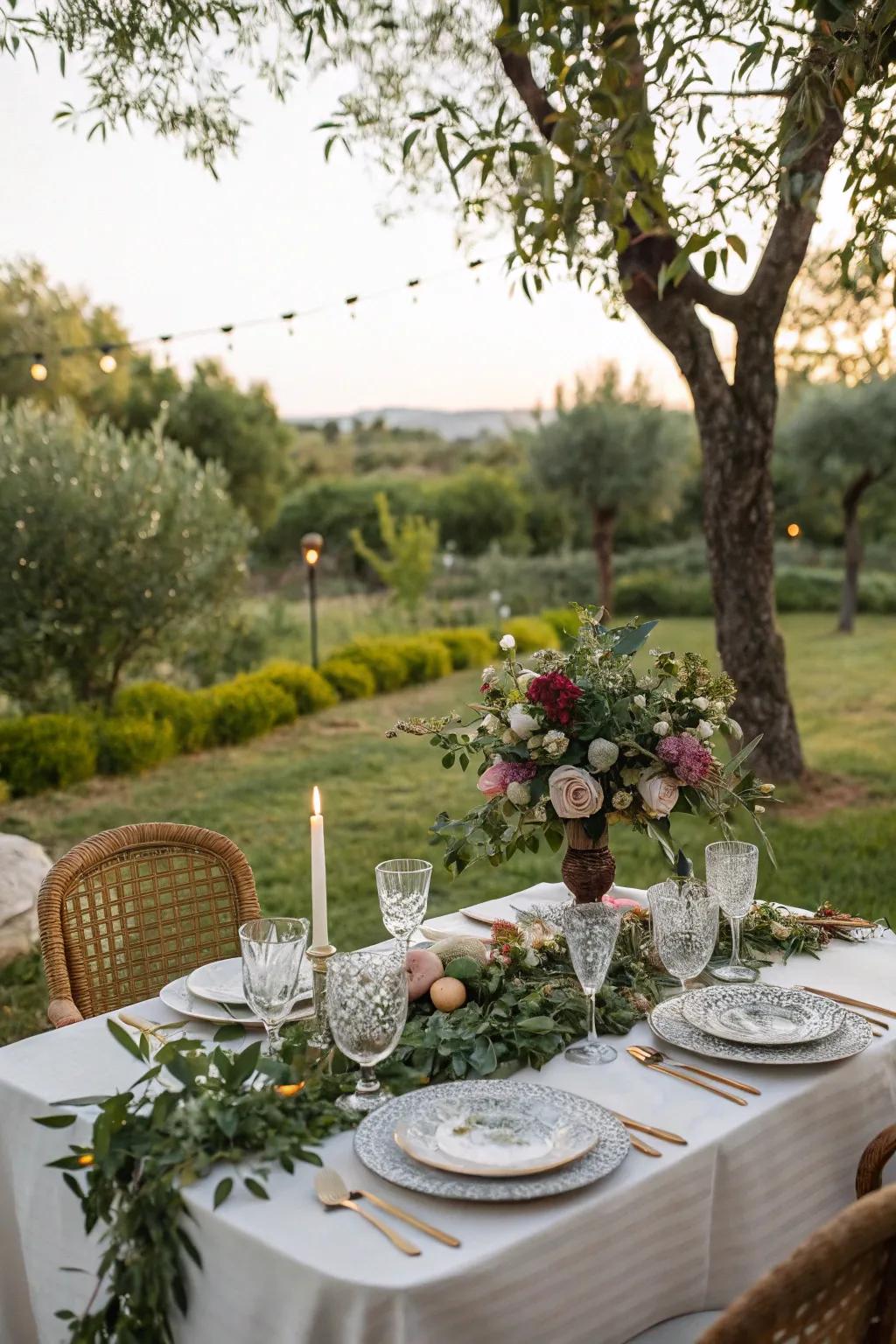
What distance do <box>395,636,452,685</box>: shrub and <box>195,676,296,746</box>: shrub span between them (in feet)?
7.83

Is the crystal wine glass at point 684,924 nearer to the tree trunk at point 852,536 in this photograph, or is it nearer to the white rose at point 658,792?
the white rose at point 658,792

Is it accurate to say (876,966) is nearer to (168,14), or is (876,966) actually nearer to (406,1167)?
(406,1167)

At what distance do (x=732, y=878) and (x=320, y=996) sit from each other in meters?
0.79


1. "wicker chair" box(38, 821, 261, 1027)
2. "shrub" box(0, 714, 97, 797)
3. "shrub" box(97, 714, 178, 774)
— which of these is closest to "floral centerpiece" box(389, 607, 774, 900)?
"wicker chair" box(38, 821, 261, 1027)

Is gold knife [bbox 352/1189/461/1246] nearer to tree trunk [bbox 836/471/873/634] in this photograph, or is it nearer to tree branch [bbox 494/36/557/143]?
tree branch [bbox 494/36/557/143]

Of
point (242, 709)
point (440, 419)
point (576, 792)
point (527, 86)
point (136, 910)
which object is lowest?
point (242, 709)

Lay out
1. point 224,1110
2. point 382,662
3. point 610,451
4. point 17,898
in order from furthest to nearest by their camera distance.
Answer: point 610,451, point 382,662, point 17,898, point 224,1110

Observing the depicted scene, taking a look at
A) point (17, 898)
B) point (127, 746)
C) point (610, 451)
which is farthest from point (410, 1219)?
point (610, 451)

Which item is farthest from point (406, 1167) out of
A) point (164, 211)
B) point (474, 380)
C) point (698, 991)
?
point (474, 380)

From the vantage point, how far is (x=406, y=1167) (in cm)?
148

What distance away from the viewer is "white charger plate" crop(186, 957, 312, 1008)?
2.05 meters

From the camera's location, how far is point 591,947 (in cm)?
179

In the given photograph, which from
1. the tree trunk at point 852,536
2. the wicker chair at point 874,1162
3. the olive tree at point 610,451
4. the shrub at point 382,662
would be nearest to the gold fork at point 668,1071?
the wicker chair at point 874,1162

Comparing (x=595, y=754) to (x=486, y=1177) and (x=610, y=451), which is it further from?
(x=610, y=451)
